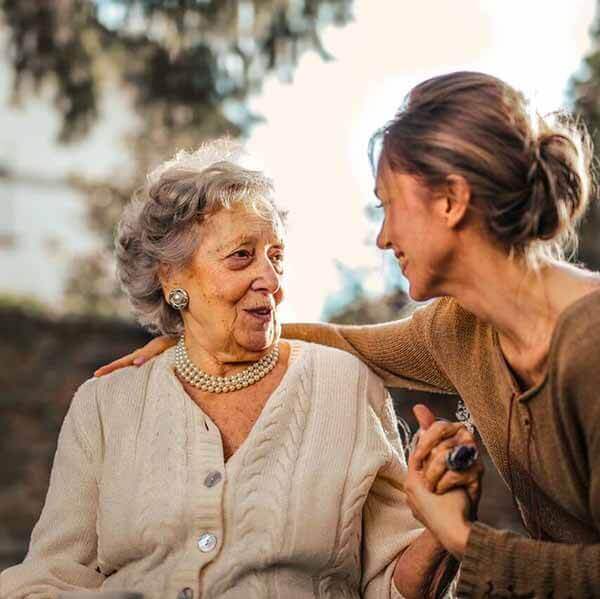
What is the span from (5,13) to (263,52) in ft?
7.08

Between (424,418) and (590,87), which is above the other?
(590,87)

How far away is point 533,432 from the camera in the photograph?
2.71 metres

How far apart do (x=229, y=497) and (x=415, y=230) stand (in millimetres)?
882

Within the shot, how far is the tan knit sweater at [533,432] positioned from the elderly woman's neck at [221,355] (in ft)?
1.26

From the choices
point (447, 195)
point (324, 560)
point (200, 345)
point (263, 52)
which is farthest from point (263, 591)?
point (263, 52)

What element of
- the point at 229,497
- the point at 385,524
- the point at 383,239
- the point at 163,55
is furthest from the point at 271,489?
the point at 163,55

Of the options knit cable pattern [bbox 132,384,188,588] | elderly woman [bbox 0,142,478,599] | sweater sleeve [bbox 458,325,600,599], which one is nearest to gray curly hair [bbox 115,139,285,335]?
elderly woman [bbox 0,142,478,599]

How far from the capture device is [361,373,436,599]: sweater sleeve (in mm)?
3094

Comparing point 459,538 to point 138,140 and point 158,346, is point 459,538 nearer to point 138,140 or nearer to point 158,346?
point 158,346

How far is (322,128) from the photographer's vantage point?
20.0 ft

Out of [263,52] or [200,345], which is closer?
[200,345]

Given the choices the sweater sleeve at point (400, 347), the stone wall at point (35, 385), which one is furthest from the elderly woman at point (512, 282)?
the stone wall at point (35, 385)

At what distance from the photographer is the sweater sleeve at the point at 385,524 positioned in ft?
10.2

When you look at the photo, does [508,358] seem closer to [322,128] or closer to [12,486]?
[322,128]
